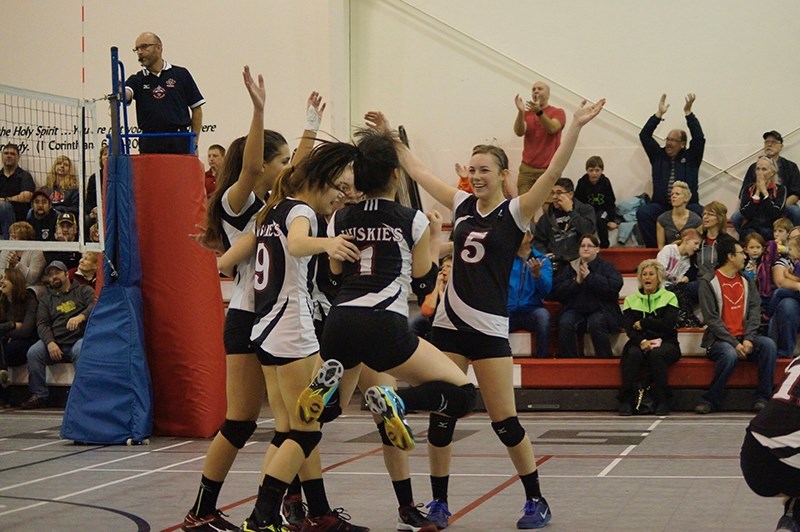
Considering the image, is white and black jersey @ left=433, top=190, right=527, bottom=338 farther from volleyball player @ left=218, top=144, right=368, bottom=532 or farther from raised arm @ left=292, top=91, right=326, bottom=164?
raised arm @ left=292, top=91, right=326, bottom=164

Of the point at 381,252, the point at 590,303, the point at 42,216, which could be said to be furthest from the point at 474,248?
the point at 42,216

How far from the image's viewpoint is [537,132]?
521 inches

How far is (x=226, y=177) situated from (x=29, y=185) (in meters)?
9.12

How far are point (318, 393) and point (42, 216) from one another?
924 cm

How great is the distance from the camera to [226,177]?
5617mm

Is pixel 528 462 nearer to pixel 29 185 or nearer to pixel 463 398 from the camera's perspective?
pixel 463 398

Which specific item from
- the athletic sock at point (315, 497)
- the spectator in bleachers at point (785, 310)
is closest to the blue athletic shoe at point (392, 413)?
the athletic sock at point (315, 497)

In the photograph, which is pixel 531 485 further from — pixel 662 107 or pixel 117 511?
pixel 662 107

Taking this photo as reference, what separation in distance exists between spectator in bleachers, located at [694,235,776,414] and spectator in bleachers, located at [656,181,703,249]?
3.71 ft

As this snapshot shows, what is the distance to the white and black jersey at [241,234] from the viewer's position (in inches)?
212

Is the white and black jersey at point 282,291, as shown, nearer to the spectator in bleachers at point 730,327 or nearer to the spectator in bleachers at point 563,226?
the spectator in bleachers at point 730,327

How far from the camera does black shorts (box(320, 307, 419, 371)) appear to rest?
4.91 m

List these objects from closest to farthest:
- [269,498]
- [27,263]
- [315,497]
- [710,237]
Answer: [269,498]
[315,497]
[710,237]
[27,263]

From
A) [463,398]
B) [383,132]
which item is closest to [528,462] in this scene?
[463,398]
